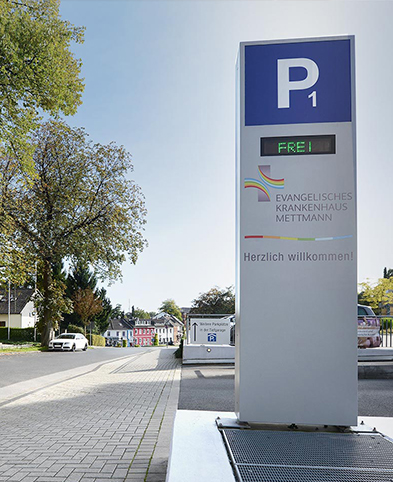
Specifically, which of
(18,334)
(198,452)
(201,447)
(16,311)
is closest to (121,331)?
(16,311)

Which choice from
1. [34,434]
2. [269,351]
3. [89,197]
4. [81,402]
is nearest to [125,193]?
[89,197]

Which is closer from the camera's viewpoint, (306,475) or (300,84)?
(306,475)

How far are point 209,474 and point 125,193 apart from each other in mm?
31019

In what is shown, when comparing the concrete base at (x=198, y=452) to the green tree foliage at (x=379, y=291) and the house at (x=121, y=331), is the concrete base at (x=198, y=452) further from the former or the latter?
the house at (x=121, y=331)

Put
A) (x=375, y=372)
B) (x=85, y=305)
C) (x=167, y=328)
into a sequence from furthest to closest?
(x=167, y=328) → (x=85, y=305) → (x=375, y=372)

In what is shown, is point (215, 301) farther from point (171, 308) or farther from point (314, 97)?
point (171, 308)

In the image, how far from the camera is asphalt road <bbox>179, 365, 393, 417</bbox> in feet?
28.9

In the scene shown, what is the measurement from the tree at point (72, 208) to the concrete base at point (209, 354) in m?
15.5

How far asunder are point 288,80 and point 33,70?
52.8ft

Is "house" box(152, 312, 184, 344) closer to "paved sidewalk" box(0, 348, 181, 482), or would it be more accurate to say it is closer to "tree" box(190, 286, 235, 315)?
"tree" box(190, 286, 235, 315)

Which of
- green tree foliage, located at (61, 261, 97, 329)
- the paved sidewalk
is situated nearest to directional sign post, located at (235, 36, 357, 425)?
the paved sidewalk

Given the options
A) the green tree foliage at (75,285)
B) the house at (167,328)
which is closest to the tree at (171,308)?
the house at (167,328)

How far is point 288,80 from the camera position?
4.71m

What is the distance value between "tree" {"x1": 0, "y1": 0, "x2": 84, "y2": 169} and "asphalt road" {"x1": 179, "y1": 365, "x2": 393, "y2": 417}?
1128 centimetres
